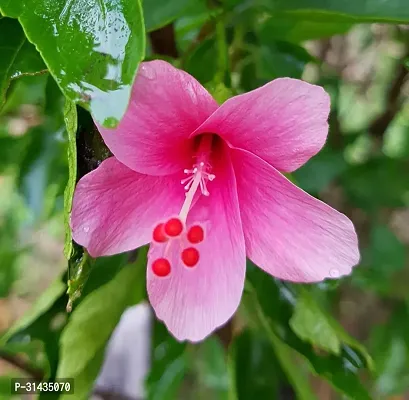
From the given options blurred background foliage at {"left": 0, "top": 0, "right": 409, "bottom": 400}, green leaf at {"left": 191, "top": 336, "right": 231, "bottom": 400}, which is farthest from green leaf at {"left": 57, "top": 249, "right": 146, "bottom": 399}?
green leaf at {"left": 191, "top": 336, "right": 231, "bottom": 400}

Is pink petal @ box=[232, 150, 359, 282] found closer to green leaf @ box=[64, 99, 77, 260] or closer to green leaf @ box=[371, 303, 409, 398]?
green leaf @ box=[64, 99, 77, 260]

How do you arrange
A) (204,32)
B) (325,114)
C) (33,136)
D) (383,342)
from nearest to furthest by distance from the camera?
(325,114) < (204,32) < (33,136) < (383,342)

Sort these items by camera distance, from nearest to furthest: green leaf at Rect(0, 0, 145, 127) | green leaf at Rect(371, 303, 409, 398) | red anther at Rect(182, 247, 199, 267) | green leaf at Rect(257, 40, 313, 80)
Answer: green leaf at Rect(0, 0, 145, 127) < red anther at Rect(182, 247, 199, 267) < green leaf at Rect(257, 40, 313, 80) < green leaf at Rect(371, 303, 409, 398)

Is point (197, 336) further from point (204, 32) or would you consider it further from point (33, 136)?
point (33, 136)

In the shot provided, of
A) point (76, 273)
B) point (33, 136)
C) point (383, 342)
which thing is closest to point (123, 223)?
point (76, 273)

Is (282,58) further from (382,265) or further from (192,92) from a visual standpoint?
(382,265)
